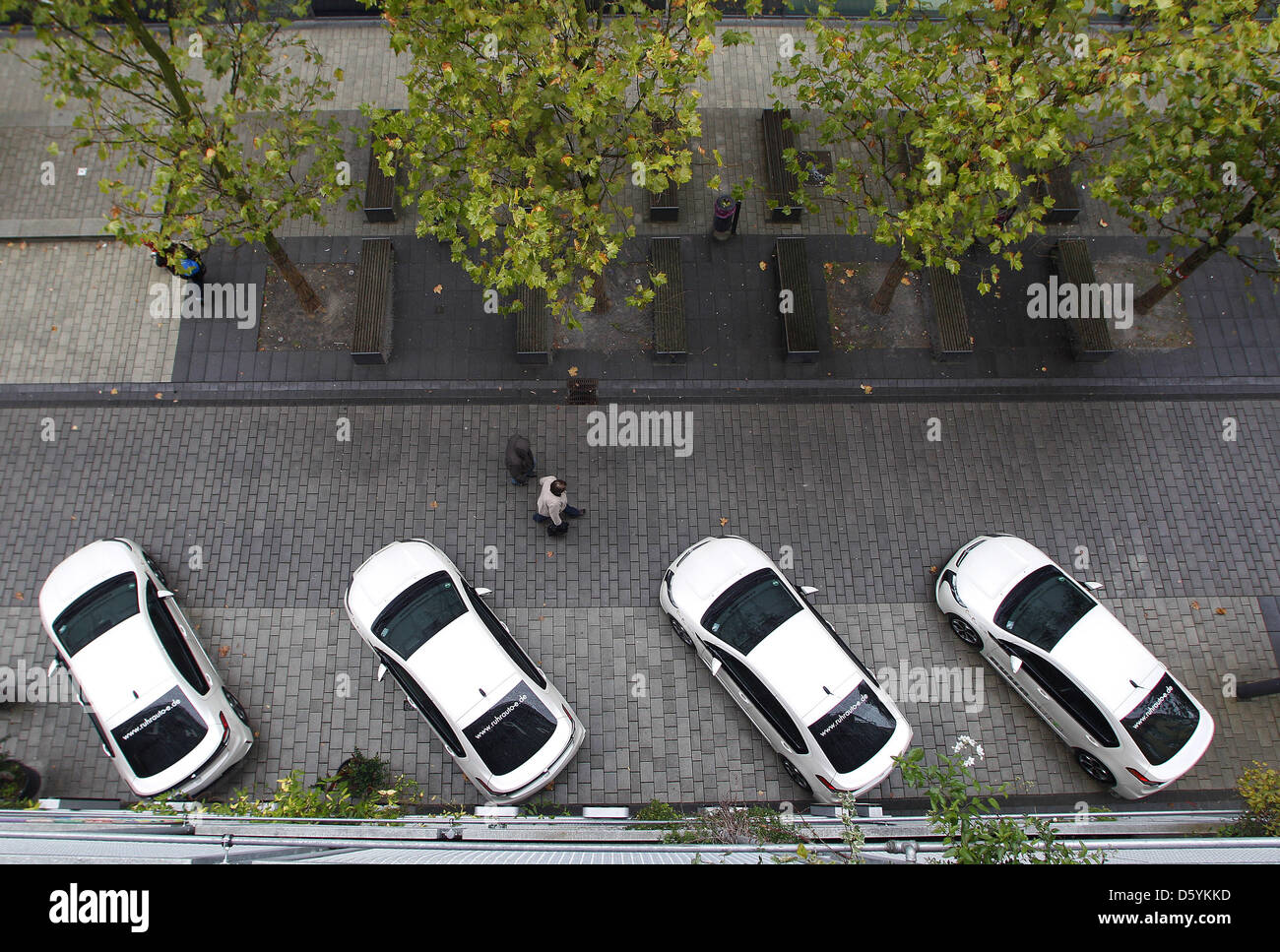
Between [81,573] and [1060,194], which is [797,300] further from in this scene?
[81,573]

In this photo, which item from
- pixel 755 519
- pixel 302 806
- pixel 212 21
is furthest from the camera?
pixel 212 21

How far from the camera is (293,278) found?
1156cm

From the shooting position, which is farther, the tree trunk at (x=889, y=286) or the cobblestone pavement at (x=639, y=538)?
the tree trunk at (x=889, y=286)

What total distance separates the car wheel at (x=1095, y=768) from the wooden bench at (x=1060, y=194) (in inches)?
369

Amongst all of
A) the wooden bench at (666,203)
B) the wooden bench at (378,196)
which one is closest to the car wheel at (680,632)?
the wooden bench at (666,203)

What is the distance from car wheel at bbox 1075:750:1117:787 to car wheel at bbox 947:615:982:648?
6.34ft

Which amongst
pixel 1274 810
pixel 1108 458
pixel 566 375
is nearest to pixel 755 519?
pixel 566 375

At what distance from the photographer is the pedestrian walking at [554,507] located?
1006cm

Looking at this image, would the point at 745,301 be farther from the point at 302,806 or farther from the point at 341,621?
the point at 302,806

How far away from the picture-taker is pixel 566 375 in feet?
39.5

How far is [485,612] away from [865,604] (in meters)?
5.75

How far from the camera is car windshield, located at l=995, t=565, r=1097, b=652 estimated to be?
962 cm

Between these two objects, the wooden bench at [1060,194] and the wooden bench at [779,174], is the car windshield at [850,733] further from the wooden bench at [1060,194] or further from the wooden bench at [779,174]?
the wooden bench at [1060,194]

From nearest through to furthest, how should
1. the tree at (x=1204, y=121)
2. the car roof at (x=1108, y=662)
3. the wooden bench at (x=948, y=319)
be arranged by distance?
1. the tree at (x=1204, y=121)
2. the car roof at (x=1108, y=662)
3. the wooden bench at (x=948, y=319)
